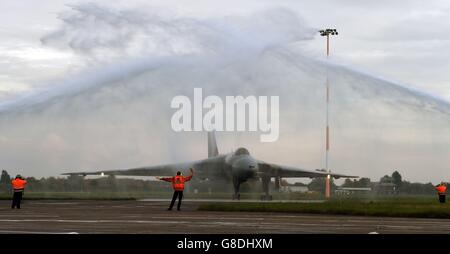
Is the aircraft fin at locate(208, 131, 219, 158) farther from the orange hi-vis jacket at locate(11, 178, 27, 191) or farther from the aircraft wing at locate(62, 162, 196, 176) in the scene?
the orange hi-vis jacket at locate(11, 178, 27, 191)

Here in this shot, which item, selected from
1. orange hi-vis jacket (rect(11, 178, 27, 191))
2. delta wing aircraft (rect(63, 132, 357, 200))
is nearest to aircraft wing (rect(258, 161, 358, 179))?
delta wing aircraft (rect(63, 132, 357, 200))

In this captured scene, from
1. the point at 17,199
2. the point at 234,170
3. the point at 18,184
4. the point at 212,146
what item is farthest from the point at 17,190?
the point at 212,146

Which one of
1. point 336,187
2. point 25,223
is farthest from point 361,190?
point 25,223

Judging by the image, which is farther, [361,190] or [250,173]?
[361,190]

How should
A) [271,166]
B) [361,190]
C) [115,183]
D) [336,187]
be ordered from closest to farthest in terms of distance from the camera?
[271,166] → [115,183] → [361,190] → [336,187]

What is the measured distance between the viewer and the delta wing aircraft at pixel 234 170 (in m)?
59.7

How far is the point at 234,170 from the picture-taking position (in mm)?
60188

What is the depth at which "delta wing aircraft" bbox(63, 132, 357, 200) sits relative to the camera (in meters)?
59.7

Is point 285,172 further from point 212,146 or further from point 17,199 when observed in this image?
point 17,199

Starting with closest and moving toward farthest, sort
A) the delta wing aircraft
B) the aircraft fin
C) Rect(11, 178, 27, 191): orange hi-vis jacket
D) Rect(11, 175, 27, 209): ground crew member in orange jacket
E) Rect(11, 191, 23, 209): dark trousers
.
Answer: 1. Rect(11, 191, 23, 209): dark trousers
2. Rect(11, 175, 27, 209): ground crew member in orange jacket
3. Rect(11, 178, 27, 191): orange hi-vis jacket
4. the delta wing aircraft
5. the aircraft fin

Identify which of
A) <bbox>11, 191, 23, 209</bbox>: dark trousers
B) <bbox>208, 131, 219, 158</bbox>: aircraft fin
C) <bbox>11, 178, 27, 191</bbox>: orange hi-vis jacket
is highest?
<bbox>208, 131, 219, 158</bbox>: aircraft fin
